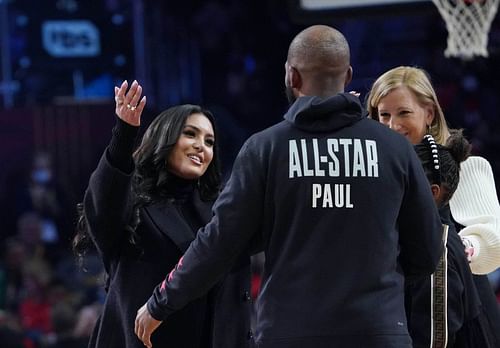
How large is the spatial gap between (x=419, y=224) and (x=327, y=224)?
0.97ft

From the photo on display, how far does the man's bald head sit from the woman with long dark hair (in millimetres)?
660

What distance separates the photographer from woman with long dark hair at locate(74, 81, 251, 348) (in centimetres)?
357

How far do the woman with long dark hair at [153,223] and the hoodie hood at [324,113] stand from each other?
26.3 inches

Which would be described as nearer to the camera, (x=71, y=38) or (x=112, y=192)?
(x=112, y=192)

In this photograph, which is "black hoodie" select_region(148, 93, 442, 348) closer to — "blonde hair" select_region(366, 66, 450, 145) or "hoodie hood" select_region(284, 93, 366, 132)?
"hoodie hood" select_region(284, 93, 366, 132)

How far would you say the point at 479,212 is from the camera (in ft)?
12.1

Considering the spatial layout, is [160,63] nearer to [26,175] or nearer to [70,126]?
[70,126]

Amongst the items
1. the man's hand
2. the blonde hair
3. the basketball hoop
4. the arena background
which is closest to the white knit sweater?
the blonde hair

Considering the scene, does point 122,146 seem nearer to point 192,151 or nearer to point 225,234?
point 192,151

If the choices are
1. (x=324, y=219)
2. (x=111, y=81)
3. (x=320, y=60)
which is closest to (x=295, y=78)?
(x=320, y=60)

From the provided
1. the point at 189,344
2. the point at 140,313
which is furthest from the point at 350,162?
the point at 189,344

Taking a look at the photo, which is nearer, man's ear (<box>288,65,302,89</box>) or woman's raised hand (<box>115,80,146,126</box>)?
man's ear (<box>288,65,302,89</box>)

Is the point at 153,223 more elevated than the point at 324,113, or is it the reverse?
the point at 324,113

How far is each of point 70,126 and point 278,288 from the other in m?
9.37
